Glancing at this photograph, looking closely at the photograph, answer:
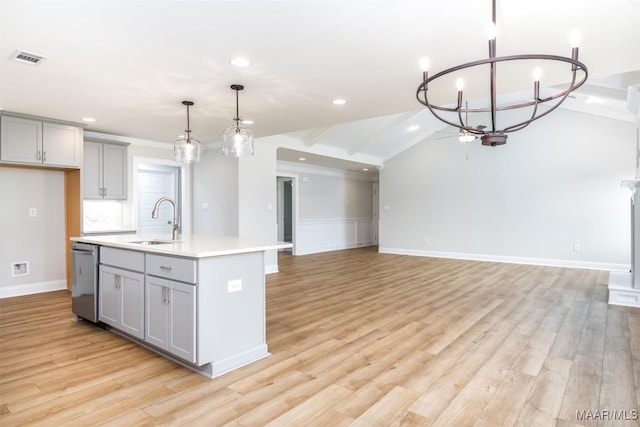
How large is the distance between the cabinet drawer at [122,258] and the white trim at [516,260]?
726 cm

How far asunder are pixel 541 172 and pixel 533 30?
607 centimetres

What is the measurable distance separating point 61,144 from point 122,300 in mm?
2877

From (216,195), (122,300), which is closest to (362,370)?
(122,300)

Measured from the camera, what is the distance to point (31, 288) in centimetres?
496

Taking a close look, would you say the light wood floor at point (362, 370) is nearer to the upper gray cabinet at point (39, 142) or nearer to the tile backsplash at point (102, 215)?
the tile backsplash at point (102, 215)

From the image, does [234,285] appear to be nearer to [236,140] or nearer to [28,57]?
[236,140]

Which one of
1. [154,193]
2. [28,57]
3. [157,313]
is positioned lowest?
[157,313]

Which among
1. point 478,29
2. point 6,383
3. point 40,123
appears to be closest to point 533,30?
point 478,29

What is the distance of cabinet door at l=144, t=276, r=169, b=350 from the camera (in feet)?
8.91

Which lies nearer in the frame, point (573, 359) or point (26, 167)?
point (573, 359)

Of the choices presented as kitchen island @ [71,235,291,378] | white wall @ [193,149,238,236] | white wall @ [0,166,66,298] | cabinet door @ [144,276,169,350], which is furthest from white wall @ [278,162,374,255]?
cabinet door @ [144,276,169,350]

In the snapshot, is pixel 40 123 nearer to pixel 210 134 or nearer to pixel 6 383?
pixel 210 134

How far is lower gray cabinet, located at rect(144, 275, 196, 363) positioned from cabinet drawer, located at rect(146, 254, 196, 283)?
4 cm

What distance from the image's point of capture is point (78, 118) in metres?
4.65
